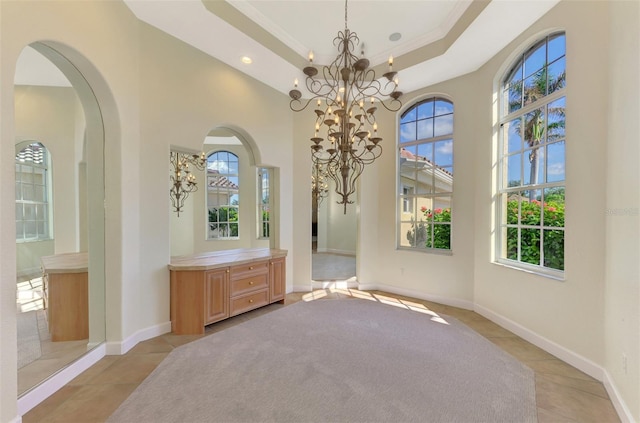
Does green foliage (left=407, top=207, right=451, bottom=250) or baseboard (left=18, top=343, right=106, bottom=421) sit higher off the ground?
green foliage (left=407, top=207, right=451, bottom=250)

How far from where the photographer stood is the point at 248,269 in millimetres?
3617

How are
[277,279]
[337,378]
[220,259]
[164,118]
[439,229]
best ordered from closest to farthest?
[337,378]
[164,118]
[220,259]
[277,279]
[439,229]

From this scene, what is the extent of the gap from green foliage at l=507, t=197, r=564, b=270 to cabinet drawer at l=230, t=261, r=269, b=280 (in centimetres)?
338

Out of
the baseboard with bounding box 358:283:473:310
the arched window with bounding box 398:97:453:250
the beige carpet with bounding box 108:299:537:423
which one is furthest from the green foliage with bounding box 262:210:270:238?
the arched window with bounding box 398:97:453:250

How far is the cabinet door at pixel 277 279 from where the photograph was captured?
3947 millimetres

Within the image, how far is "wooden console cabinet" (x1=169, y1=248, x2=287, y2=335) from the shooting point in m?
3.07

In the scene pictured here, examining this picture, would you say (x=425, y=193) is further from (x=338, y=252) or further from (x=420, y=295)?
(x=338, y=252)

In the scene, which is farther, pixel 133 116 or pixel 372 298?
pixel 372 298

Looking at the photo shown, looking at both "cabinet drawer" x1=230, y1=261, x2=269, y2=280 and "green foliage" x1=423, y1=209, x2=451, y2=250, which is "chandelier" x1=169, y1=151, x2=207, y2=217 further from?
"green foliage" x1=423, y1=209, x2=451, y2=250

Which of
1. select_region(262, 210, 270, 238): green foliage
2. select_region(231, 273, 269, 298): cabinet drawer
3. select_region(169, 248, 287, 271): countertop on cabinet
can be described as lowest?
select_region(231, 273, 269, 298): cabinet drawer

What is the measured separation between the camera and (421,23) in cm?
328

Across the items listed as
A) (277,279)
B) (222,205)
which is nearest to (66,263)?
(277,279)

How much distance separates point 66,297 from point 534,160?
529 cm

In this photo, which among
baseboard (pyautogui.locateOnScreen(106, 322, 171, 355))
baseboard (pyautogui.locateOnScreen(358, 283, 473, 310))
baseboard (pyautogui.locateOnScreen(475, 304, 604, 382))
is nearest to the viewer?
baseboard (pyautogui.locateOnScreen(475, 304, 604, 382))
